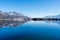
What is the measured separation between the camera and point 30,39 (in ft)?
38.1

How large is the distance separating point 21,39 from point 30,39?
1017 mm

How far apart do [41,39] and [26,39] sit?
170 centimetres

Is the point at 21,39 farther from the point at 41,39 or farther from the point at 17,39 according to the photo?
the point at 41,39

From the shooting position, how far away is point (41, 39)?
11594 millimetres

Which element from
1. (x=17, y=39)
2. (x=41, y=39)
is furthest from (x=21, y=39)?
(x=41, y=39)

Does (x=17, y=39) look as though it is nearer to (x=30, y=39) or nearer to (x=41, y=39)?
(x=30, y=39)

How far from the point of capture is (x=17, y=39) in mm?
11523

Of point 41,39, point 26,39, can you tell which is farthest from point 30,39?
point 41,39

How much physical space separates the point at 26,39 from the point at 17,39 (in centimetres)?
101

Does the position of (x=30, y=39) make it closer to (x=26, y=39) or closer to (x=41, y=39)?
(x=26, y=39)

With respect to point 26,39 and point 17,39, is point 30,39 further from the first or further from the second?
point 17,39

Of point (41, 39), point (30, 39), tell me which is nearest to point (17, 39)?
point (30, 39)

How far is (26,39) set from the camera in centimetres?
1160

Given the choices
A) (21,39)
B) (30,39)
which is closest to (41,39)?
(30,39)
